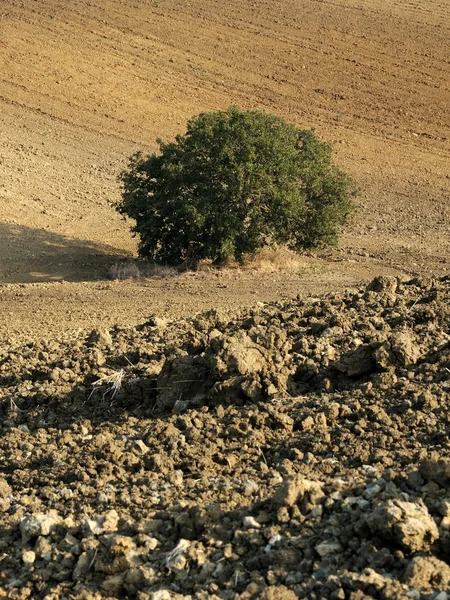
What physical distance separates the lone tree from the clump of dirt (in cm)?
761

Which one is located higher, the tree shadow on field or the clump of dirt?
the clump of dirt

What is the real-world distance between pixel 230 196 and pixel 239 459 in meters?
11.9

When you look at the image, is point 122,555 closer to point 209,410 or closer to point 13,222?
point 209,410

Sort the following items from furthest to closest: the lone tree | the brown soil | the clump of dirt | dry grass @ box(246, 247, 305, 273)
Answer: dry grass @ box(246, 247, 305, 273) → the lone tree → the brown soil → the clump of dirt

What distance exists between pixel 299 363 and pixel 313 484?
2.94 metres

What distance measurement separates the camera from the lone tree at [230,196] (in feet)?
62.2

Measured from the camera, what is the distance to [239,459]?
7574mm

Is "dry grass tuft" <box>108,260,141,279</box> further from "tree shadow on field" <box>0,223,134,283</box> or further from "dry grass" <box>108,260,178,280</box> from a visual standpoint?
"tree shadow on field" <box>0,223,134,283</box>

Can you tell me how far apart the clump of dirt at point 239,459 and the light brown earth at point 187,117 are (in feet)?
18.6

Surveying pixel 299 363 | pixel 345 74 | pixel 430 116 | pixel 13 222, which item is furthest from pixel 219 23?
pixel 299 363

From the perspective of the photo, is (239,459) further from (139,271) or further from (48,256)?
(48,256)

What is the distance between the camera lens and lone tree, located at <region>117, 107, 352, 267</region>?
19.0 meters

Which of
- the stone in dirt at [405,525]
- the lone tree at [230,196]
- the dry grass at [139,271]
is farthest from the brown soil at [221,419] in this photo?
the lone tree at [230,196]

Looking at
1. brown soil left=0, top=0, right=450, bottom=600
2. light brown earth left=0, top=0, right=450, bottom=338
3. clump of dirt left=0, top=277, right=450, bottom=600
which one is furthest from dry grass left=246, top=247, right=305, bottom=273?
clump of dirt left=0, top=277, right=450, bottom=600
